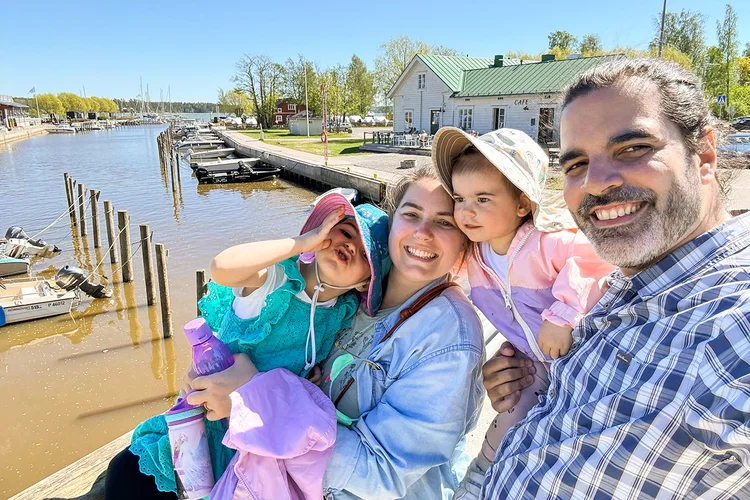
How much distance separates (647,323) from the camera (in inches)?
46.4

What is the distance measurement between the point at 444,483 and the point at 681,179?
1343 mm

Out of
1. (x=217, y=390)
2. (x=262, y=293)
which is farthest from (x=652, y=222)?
(x=217, y=390)

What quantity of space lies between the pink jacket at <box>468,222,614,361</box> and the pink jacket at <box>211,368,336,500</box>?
90 cm

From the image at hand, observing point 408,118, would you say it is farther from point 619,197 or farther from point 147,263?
point 619,197

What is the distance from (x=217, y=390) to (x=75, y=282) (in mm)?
10315

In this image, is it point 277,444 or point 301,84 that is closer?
point 277,444

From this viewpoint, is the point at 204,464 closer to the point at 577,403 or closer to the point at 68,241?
the point at 577,403

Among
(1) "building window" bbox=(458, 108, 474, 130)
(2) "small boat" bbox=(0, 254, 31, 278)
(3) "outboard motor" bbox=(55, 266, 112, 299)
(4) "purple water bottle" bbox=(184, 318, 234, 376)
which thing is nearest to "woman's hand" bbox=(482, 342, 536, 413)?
(4) "purple water bottle" bbox=(184, 318, 234, 376)

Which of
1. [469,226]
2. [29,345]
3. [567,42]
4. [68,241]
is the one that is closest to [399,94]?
[68,241]

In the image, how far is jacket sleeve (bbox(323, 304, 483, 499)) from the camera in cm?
148

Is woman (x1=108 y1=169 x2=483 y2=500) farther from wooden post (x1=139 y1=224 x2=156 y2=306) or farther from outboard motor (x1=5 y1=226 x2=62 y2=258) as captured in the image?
outboard motor (x1=5 y1=226 x2=62 y2=258)

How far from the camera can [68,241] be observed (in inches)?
614

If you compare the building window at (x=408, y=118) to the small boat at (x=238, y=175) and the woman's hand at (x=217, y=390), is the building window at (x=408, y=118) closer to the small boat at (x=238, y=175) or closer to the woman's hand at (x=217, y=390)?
the small boat at (x=238, y=175)

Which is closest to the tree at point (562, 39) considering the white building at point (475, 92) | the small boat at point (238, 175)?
the white building at point (475, 92)
